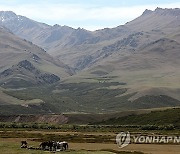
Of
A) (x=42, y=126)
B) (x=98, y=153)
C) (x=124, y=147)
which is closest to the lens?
(x=98, y=153)

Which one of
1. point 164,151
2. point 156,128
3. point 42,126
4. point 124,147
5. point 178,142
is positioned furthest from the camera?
point 42,126

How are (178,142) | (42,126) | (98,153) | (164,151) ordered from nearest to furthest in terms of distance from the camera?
(98,153) < (164,151) < (178,142) < (42,126)

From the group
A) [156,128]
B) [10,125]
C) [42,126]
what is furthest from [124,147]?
[10,125]

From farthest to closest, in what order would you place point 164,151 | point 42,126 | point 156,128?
1. point 42,126
2. point 156,128
3. point 164,151

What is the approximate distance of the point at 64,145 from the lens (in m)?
84.0

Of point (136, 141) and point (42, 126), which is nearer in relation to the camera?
point (136, 141)

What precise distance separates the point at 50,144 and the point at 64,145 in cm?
322

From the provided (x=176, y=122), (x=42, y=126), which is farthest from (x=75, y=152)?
(x=176, y=122)

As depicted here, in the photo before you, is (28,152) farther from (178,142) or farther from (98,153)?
(178,142)

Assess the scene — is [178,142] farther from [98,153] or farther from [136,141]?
[98,153]

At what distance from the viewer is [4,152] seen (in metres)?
75.2

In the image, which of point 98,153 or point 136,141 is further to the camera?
point 136,141

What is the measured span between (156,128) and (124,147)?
81.1 meters

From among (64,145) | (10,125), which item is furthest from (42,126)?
(64,145)
